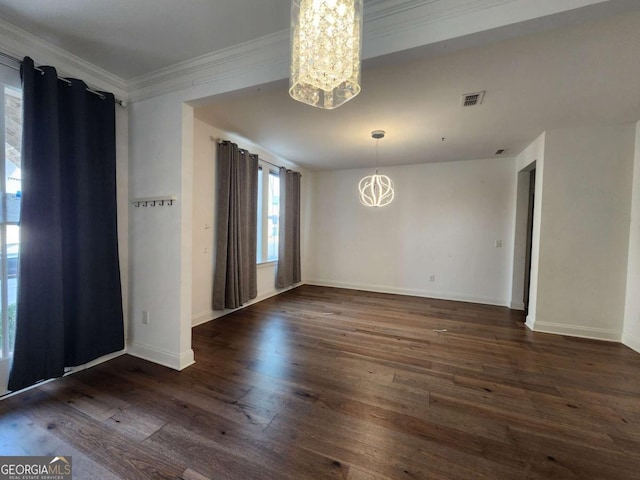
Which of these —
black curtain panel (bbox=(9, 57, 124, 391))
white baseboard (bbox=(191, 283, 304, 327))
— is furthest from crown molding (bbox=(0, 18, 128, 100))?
white baseboard (bbox=(191, 283, 304, 327))

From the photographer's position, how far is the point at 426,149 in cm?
400

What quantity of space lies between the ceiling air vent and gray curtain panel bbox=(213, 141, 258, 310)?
2.81 meters

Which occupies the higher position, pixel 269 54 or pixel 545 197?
pixel 269 54

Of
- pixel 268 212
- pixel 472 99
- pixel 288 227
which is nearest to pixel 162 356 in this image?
pixel 268 212

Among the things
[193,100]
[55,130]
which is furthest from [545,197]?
[55,130]

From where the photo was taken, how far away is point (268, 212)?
4625 mm

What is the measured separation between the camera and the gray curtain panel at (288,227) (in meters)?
4.83

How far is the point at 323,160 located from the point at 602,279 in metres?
4.26

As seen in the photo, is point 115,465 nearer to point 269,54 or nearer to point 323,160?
point 269,54

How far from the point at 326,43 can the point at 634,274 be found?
→ 418 cm

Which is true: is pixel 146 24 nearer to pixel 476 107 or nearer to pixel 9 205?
pixel 9 205

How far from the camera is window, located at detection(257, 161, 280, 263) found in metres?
4.45

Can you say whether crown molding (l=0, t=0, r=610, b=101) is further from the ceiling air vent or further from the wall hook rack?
the ceiling air vent

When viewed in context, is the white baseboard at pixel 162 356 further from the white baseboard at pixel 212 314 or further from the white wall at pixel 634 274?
the white wall at pixel 634 274
